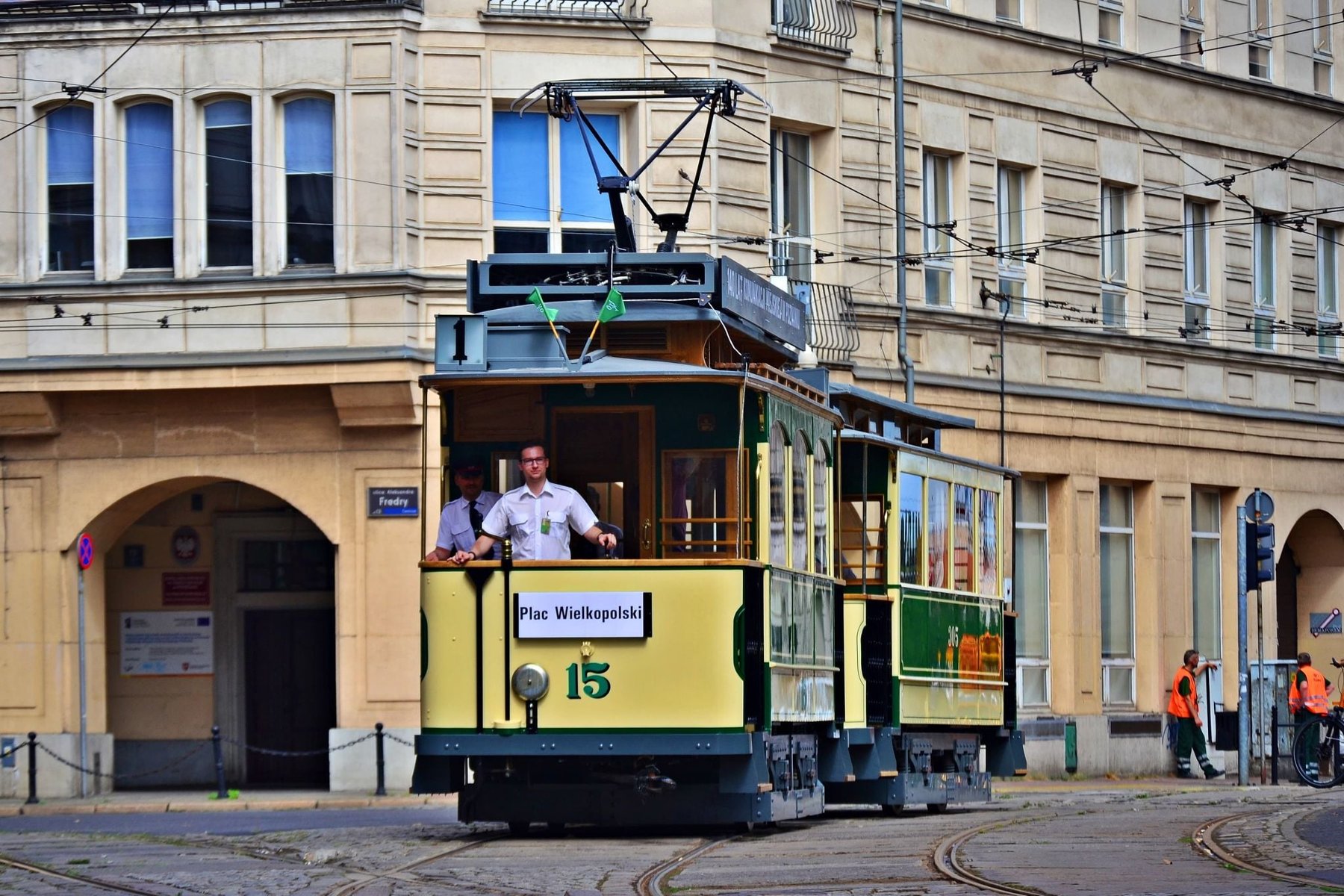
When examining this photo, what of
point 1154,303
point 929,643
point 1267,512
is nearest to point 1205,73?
point 1154,303

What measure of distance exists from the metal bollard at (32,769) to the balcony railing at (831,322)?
9.65 meters

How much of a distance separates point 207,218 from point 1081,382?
12189mm

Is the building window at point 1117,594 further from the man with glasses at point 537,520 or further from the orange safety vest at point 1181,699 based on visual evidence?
the man with glasses at point 537,520

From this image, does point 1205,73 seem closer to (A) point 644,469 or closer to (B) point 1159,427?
(B) point 1159,427

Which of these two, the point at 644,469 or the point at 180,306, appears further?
the point at 180,306

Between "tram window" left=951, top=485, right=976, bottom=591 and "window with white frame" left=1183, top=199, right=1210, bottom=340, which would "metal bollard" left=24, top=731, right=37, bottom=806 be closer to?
"tram window" left=951, top=485, right=976, bottom=591

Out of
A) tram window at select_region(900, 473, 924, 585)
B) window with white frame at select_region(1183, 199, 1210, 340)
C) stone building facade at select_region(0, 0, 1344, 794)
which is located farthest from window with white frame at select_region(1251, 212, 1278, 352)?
tram window at select_region(900, 473, 924, 585)

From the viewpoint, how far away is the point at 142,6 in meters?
27.6

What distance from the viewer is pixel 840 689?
749 inches

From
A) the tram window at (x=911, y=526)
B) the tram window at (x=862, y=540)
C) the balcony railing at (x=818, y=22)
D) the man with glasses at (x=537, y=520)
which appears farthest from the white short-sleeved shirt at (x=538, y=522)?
the balcony railing at (x=818, y=22)

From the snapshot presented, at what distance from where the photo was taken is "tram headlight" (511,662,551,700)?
1578 centimetres

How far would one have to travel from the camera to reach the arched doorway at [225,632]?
97.8ft

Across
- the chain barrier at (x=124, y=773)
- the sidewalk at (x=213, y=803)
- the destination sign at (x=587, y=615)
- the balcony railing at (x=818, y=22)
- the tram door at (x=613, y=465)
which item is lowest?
the sidewalk at (x=213, y=803)

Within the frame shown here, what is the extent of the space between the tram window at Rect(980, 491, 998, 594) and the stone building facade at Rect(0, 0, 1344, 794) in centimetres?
555
